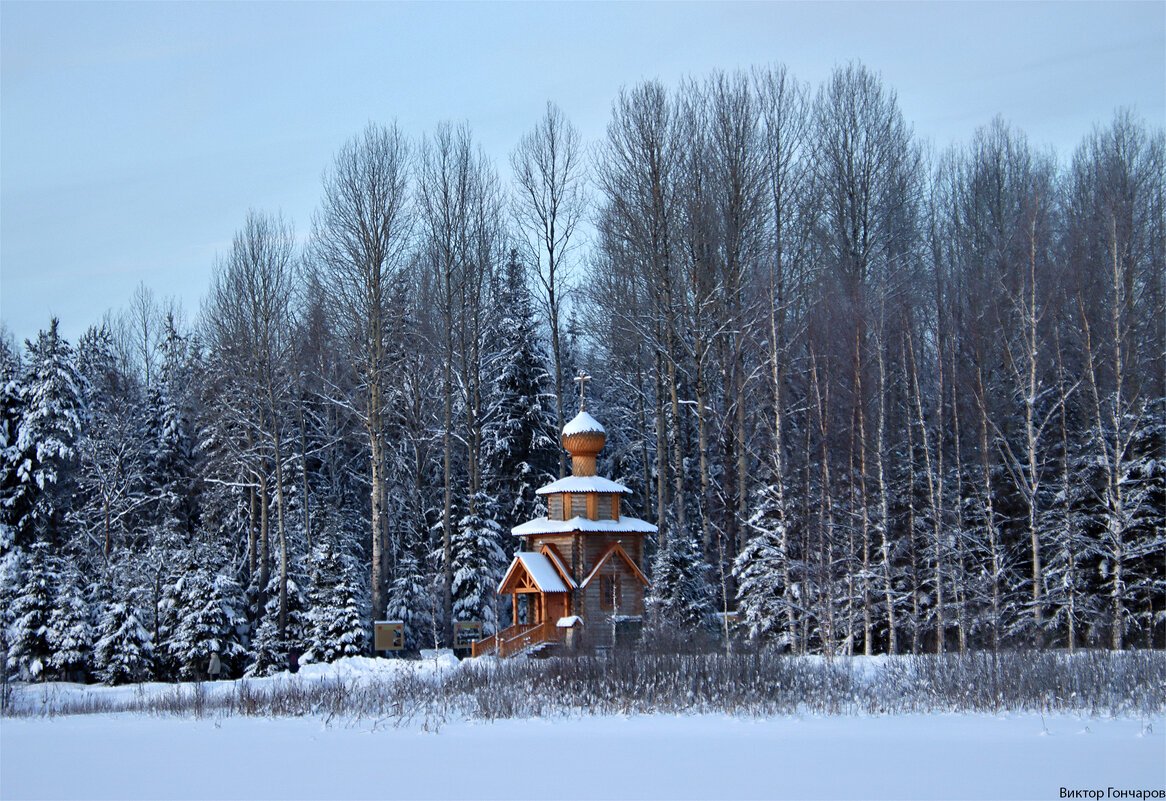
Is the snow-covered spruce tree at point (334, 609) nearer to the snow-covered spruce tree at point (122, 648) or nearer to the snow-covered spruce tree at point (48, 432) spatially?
the snow-covered spruce tree at point (122, 648)

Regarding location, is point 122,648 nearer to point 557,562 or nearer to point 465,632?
point 465,632

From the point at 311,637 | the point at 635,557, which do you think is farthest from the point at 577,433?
the point at 311,637

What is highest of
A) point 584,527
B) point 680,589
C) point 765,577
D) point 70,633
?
point 584,527

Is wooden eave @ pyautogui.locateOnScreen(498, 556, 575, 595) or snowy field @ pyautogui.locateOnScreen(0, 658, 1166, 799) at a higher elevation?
wooden eave @ pyautogui.locateOnScreen(498, 556, 575, 595)

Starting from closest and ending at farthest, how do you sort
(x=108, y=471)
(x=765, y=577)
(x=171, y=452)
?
(x=765, y=577), (x=108, y=471), (x=171, y=452)

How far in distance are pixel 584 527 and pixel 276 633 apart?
1065 cm

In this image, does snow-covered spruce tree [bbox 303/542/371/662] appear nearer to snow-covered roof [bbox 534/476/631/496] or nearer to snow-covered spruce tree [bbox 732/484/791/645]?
snow-covered roof [bbox 534/476/631/496]

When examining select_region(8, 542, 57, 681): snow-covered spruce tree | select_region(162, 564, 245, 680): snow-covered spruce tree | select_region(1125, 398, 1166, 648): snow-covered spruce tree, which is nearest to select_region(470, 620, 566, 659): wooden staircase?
select_region(162, 564, 245, 680): snow-covered spruce tree

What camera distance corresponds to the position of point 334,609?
30.7 meters

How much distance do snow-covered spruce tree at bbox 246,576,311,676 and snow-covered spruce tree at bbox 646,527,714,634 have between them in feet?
37.5

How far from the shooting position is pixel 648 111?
33875mm

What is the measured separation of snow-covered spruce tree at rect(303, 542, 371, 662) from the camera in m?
30.4

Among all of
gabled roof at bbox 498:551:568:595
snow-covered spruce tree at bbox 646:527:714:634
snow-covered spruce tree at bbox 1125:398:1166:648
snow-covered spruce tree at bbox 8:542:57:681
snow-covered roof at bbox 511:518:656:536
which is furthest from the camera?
snow-covered roof at bbox 511:518:656:536

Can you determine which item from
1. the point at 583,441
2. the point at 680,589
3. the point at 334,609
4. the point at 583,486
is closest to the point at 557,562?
the point at 583,486
